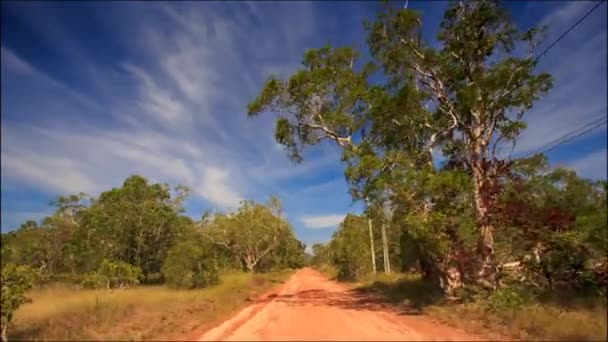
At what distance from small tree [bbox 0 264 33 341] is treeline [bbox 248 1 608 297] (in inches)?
458

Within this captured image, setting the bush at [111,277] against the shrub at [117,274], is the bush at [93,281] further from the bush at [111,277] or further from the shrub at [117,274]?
the shrub at [117,274]

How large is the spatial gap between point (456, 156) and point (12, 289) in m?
16.2

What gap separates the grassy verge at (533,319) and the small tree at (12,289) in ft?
36.6

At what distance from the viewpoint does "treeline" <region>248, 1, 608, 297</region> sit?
15562 millimetres

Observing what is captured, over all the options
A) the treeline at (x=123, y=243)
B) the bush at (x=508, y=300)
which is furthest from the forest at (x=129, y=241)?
the bush at (x=508, y=300)

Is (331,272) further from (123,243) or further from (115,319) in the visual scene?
(115,319)

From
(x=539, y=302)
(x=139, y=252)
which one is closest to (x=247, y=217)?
(x=139, y=252)

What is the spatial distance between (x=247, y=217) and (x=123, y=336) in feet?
140

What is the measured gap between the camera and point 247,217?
53.1 metres

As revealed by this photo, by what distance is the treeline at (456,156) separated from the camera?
1556 cm

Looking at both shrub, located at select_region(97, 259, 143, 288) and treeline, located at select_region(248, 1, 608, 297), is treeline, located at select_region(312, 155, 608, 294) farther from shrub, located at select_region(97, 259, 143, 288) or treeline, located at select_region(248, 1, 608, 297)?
shrub, located at select_region(97, 259, 143, 288)

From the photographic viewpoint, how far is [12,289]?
423 inches

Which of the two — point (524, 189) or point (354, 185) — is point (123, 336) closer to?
point (354, 185)

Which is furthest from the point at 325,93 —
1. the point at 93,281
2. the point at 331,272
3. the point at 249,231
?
the point at 331,272
